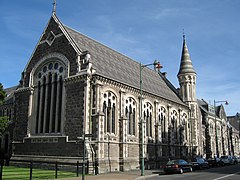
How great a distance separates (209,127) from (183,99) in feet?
41.7

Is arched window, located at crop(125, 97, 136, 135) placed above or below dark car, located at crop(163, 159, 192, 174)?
above

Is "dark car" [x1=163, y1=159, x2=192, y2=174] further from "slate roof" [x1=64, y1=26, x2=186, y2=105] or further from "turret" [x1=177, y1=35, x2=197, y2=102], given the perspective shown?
"turret" [x1=177, y1=35, x2=197, y2=102]

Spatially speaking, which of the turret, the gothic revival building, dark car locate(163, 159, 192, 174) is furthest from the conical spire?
dark car locate(163, 159, 192, 174)

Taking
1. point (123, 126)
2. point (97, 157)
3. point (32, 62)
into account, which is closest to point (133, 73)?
point (123, 126)

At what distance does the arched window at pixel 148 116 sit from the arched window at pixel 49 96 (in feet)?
37.3

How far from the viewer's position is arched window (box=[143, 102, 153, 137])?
34594 mm

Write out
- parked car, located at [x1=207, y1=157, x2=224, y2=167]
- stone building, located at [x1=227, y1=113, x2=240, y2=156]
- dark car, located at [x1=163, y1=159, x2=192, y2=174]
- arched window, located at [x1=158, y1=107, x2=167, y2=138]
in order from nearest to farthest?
1. dark car, located at [x1=163, y1=159, x2=192, y2=174]
2. parked car, located at [x1=207, y1=157, x2=224, y2=167]
3. arched window, located at [x1=158, y1=107, x2=167, y2=138]
4. stone building, located at [x1=227, y1=113, x2=240, y2=156]

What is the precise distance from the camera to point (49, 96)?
29.9 meters

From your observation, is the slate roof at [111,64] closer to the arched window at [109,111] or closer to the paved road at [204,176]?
the arched window at [109,111]

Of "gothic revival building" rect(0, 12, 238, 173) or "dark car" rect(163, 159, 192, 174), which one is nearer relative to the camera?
"dark car" rect(163, 159, 192, 174)

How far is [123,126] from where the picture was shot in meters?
28.8

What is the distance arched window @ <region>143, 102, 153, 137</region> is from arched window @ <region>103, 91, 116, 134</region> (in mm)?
6583

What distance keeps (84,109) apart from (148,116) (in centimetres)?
1184

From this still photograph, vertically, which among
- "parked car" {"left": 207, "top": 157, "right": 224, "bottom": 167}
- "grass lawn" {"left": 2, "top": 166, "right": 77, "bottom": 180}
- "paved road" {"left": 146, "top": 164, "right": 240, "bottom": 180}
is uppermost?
"grass lawn" {"left": 2, "top": 166, "right": 77, "bottom": 180}
